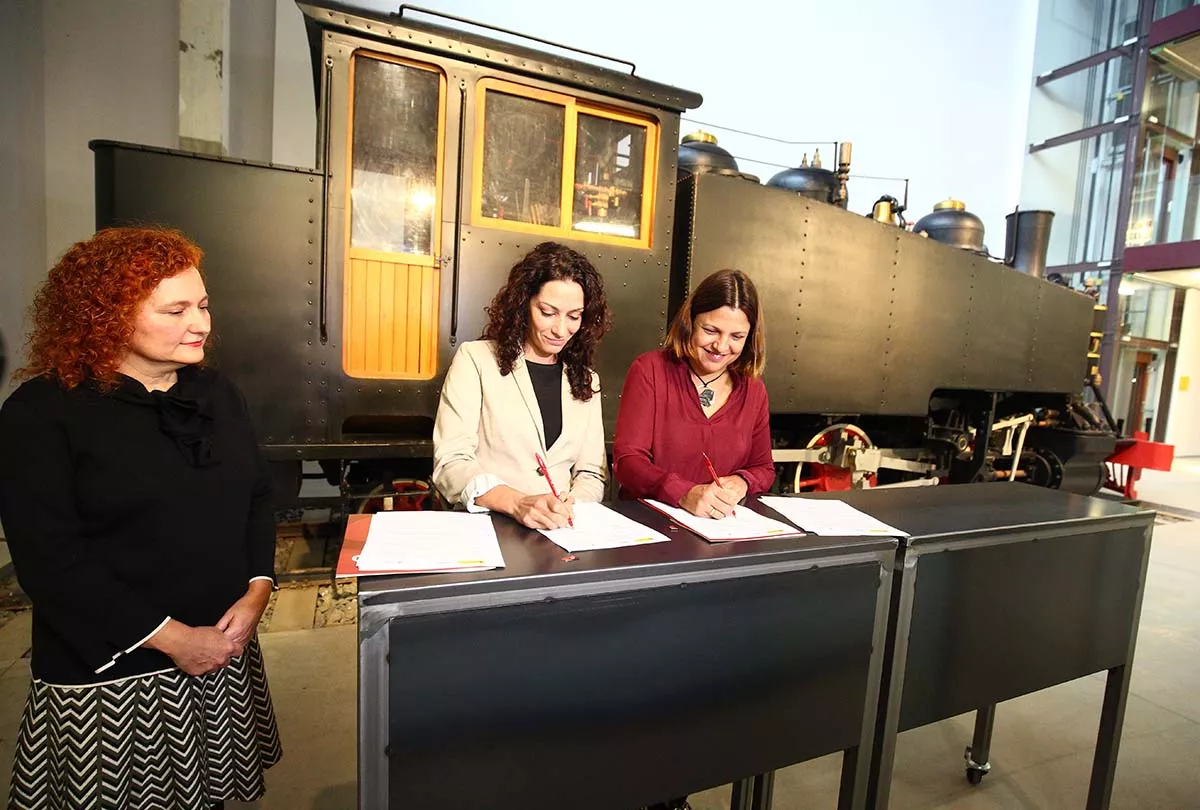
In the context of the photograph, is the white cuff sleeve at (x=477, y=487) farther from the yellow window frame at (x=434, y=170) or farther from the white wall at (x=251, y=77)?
the white wall at (x=251, y=77)

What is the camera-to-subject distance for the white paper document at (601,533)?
1247 millimetres

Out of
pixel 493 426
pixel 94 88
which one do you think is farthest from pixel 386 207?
pixel 94 88

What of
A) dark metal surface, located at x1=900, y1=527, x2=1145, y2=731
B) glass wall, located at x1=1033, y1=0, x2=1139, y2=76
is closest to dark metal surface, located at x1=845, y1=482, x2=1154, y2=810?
dark metal surface, located at x1=900, y1=527, x2=1145, y2=731

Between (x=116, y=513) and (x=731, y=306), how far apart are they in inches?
57.4

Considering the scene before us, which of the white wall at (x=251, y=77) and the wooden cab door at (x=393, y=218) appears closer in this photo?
the wooden cab door at (x=393, y=218)

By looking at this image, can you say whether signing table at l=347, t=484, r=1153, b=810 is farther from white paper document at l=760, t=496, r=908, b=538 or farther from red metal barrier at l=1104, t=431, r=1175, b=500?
red metal barrier at l=1104, t=431, r=1175, b=500

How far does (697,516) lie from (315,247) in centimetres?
223

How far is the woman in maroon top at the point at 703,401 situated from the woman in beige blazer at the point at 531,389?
0.14 metres

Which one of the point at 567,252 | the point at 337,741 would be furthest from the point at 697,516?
the point at 337,741

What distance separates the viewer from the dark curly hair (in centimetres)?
168

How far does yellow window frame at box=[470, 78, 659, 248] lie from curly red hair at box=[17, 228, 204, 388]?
1959 millimetres

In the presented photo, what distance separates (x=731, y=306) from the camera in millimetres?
→ 1722

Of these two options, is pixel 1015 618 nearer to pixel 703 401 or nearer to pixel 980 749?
pixel 980 749

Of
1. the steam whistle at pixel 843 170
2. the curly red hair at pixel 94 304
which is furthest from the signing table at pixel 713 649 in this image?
the steam whistle at pixel 843 170
